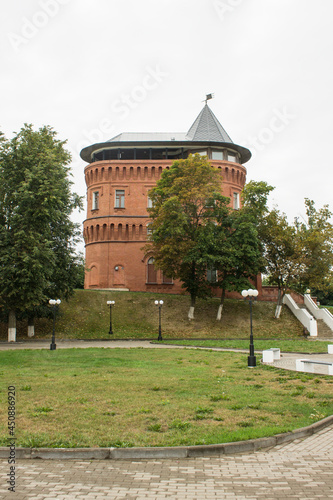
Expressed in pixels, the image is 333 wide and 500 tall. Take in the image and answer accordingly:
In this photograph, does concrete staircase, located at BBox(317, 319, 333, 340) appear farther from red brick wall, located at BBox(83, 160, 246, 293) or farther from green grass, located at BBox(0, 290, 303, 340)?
red brick wall, located at BBox(83, 160, 246, 293)

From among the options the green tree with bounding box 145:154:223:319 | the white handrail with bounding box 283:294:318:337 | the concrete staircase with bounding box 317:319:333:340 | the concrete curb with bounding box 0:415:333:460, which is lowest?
the concrete staircase with bounding box 317:319:333:340

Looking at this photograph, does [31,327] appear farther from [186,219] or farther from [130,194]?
[130,194]

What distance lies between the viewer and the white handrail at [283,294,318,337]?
37125mm

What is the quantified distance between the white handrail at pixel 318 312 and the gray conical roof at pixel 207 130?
20.7 metres

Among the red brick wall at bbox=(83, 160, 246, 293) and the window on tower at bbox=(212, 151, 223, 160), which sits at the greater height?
the window on tower at bbox=(212, 151, 223, 160)

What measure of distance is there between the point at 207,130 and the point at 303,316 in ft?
81.0

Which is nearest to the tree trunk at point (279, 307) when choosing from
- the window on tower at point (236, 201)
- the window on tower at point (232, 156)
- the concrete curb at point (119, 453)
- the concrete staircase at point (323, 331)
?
the concrete staircase at point (323, 331)

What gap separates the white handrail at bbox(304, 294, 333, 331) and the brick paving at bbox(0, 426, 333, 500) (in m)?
35.7

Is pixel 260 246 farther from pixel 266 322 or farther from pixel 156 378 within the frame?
pixel 156 378

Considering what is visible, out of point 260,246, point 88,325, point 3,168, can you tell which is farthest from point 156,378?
point 260,246

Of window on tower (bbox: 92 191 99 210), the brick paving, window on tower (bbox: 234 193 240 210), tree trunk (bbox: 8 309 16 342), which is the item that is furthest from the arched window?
the brick paving

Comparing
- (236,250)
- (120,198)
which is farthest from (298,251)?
(120,198)

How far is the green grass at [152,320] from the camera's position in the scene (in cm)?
3453

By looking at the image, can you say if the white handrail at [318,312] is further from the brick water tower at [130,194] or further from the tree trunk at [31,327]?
the tree trunk at [31,327]
